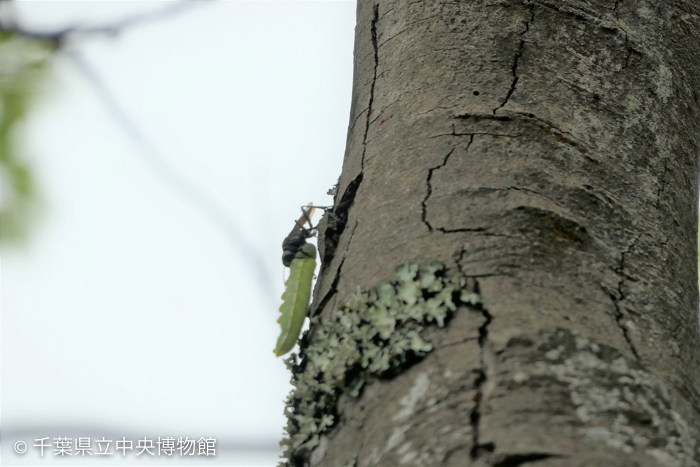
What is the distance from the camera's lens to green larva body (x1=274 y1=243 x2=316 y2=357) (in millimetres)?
1737

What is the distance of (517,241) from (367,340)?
0.35 metres

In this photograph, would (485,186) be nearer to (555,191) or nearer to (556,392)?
(555,191)

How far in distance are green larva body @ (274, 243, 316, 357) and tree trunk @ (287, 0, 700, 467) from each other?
0.17 metres

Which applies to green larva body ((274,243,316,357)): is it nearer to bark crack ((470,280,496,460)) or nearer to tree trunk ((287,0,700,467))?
tree trunk ((287,0,700,467))

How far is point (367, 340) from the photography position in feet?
4.51

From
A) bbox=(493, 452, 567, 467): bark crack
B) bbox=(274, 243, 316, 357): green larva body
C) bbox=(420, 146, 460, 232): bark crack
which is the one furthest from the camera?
bbox=(274, 243, 316, 357): green larva body

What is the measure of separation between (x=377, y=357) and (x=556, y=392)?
0.33 m

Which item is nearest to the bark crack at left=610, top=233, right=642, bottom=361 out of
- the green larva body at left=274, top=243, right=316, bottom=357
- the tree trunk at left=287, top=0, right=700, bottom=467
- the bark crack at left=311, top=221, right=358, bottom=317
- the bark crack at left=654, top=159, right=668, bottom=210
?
the tree trunk at left=287, top=0, right=700, bottom=467

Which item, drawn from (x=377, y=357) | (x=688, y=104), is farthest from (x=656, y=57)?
(x=377, y=357)

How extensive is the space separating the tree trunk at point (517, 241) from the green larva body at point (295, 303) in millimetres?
170

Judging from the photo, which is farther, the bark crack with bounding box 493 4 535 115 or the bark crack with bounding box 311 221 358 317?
the bark crack with bounding box 493 4 535 115

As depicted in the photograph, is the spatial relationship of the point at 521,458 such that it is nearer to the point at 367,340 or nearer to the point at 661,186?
the point at 367,340

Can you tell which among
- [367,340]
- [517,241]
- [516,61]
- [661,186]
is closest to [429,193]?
[517,241]

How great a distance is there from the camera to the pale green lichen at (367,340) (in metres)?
1.31
